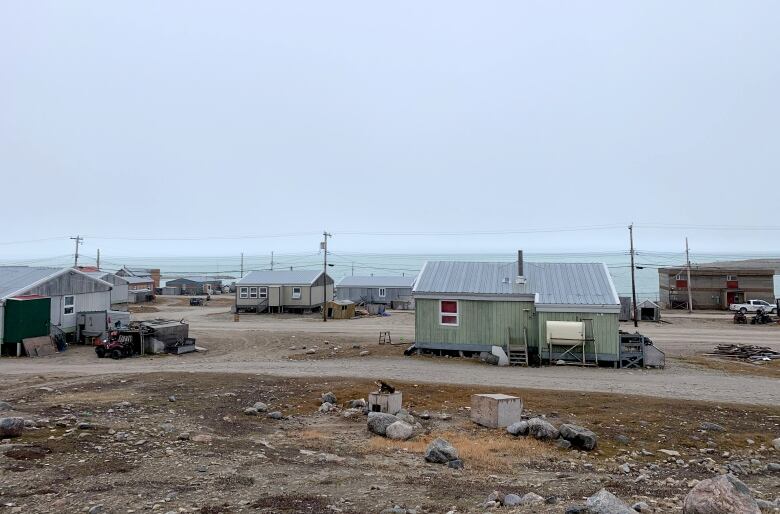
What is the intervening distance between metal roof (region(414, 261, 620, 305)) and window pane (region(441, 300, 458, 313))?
1.56ft

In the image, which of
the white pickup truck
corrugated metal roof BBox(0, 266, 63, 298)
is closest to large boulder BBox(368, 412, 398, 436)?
corrugated metal roof BBox(0, 266, 63, 298)

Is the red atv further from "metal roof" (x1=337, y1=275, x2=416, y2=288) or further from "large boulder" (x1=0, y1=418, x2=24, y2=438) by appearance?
"metal roof" (x1=337, y1=275, x2=416, y2=288)

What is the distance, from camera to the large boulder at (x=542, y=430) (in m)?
13.3

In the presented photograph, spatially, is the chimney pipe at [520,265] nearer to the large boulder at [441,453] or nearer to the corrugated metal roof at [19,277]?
the large boulder at [441,453]

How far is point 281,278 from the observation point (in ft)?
186

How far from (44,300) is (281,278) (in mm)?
→ 27317

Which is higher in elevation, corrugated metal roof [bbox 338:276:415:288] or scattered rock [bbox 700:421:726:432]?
corrugated metal roof [bbox 338:276:415:288]

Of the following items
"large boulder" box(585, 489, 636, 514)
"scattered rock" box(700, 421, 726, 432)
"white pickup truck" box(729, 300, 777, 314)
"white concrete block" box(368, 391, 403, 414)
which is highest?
"white pickup truck" box(729, 300, 777, 314)

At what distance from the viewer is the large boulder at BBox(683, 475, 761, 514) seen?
7.23 meters

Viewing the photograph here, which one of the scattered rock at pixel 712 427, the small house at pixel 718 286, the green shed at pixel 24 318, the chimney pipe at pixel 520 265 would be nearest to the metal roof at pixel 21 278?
the green shed at pixel 24 318

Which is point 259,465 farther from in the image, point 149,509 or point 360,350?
point 360,350

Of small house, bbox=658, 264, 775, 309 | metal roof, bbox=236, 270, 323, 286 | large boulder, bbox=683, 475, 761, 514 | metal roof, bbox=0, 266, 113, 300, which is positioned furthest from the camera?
small house, bbox=658, 264, 775, 309

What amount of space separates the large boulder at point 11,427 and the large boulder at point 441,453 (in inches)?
335

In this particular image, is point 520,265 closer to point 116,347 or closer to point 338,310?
point 116,347
